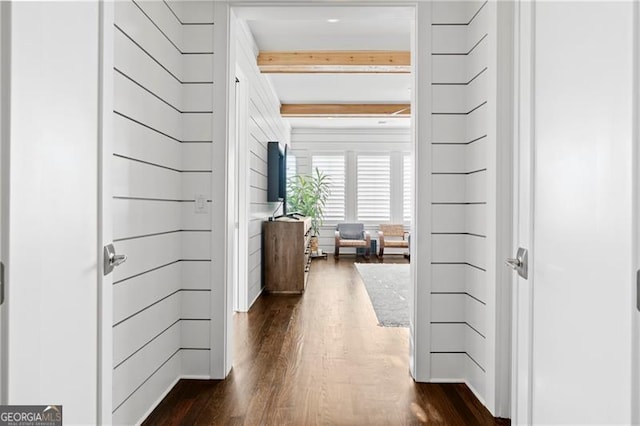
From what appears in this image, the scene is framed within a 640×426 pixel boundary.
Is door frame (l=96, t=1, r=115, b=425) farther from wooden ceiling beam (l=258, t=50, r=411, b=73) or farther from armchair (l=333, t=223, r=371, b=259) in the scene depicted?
armchair (l=333, t=223, r=371, b=259)

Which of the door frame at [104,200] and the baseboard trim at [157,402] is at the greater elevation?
the door frame at [104,200]

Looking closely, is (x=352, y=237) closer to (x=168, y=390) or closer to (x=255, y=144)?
(x=255, y=144)

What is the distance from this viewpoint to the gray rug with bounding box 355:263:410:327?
12.4 ft

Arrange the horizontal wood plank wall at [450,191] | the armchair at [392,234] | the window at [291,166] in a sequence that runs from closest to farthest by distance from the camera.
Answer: the horizontal wood plank wall at [450,191] < the window at [291,166] < the armchair at [392,234]

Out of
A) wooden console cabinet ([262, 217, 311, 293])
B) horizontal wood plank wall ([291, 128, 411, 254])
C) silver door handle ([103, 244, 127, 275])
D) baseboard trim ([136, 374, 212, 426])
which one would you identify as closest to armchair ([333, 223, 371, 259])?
horizontal wood plank wall ([291, 128, 411, 254])

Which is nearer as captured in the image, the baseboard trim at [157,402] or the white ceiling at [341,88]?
the baseboard trim at [157,402]

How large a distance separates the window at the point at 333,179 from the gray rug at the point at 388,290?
5.91 feet

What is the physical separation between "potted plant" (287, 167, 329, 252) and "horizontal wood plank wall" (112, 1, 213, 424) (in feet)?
16.0

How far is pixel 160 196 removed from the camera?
6.92 feet

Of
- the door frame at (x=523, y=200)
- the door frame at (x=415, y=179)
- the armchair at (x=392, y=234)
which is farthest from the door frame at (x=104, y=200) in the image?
the armchair at (x=392, y=234)

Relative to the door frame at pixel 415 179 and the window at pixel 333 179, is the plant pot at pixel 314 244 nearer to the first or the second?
the window at pixel 333 179

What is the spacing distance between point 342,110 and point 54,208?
21.0ft

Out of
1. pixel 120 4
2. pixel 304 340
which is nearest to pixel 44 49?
pixel 120 4

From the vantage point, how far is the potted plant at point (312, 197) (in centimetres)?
770
